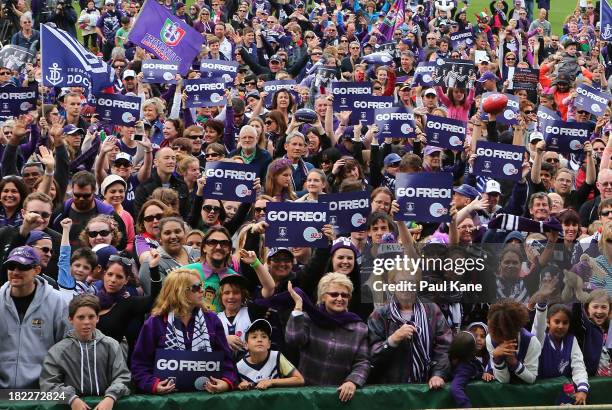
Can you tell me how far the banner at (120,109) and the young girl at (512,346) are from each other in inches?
274

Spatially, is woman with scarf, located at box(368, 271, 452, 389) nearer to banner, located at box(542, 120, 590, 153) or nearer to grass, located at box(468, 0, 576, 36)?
banner, located at box(542, 120, 590, 153)

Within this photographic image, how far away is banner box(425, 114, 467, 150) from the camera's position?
1522cm

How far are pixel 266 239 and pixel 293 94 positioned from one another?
766 centimetres

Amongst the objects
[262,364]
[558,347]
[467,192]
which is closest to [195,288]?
[262,364]

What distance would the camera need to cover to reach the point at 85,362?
30.2ft

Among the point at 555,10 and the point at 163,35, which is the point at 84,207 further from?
the point at 555,10

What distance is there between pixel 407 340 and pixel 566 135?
6.49 meters

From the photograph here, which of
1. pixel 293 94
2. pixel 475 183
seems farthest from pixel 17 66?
pixel 475 183

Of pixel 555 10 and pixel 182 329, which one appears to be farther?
pixel 555 10

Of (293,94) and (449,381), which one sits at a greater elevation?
(293,94)

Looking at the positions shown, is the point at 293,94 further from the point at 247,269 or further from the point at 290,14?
the point at 290,14

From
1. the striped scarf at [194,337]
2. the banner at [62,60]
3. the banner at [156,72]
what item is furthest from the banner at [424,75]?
the striped scarf at [194,337]

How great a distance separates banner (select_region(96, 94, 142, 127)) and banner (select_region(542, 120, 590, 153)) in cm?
458

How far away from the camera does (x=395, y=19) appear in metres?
A: 29.7
